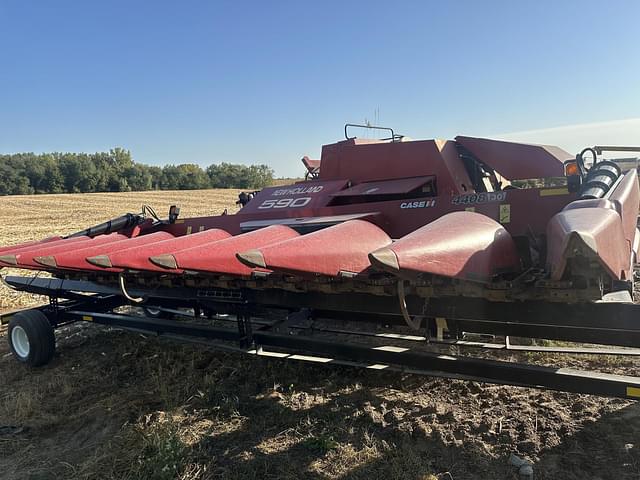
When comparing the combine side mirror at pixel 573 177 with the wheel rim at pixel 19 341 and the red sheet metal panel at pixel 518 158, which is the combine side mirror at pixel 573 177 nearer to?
the red sheet metal panel at pixel 518 158

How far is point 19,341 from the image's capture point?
533cm

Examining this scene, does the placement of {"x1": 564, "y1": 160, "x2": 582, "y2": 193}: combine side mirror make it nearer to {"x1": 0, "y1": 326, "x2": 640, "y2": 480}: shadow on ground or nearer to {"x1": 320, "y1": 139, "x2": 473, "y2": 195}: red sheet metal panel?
{"x1": 320, "y1": 139, "x2": 473, "y2": 195}: red sheet metal panel

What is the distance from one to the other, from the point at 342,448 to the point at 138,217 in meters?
4.20

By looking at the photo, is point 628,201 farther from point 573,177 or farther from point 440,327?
point 440,327

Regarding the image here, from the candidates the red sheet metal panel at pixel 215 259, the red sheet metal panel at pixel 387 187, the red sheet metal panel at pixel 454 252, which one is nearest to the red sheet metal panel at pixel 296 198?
the red sheet metal panel at pixel 387 187

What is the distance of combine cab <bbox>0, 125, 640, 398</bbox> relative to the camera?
7.52 ft

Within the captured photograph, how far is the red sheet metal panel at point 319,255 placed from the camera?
2.35 m

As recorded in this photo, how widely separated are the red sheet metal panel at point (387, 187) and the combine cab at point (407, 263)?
0.03 m

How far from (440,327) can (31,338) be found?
445cm

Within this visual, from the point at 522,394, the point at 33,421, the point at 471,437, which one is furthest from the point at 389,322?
the point at 33,421

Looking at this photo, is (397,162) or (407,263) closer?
(407,263)

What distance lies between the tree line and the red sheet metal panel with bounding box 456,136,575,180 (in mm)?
42561

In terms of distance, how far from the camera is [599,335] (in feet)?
8.67

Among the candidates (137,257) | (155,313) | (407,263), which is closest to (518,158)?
(407,263)
